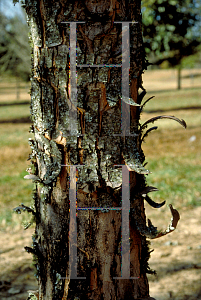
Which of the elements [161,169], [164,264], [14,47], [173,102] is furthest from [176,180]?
[173,102]

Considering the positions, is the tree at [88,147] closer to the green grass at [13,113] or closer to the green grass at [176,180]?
the green grass at [176,180]

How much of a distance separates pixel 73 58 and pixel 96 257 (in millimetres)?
918

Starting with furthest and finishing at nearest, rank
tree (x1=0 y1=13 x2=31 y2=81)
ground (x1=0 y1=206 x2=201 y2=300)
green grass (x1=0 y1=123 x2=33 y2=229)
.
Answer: tree (x1=0 y1=13 x2=31 y2=81) → green grass (x1=0 y1=123 x2=33 y2=229) → ground (x1=0 y1=206 x2=201 y2=300)

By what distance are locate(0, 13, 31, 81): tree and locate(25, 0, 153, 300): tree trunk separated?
1247cm

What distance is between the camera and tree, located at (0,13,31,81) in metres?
13.0

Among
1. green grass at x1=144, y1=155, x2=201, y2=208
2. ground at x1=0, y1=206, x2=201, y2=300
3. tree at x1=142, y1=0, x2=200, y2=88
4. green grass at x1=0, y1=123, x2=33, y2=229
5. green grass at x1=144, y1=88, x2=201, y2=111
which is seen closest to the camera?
ground at x1=0, y1=206, x2=201, y2=300

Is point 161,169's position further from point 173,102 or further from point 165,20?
point 173,102

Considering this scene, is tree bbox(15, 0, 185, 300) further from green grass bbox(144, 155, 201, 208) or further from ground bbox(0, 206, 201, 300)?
green grass bbox(144, 155, 201, 208)

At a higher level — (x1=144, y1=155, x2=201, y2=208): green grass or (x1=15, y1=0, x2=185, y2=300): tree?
(x1=15, y1=0, x2=185, y2=300): tree

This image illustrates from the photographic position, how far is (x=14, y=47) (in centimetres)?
1413

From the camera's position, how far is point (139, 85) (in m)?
1.52

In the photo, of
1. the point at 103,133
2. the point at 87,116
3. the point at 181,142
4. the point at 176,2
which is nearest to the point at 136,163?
the point at 103,133

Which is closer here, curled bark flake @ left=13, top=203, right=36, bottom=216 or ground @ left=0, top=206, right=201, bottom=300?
curled bark flake @ left=13, top=203, right=36, bottom=216

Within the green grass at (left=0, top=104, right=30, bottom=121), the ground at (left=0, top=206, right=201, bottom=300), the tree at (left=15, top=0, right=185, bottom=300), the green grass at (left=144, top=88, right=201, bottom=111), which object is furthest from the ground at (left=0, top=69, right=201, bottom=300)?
the green grass at (left=144, top=88, right=201, bottom=111)
